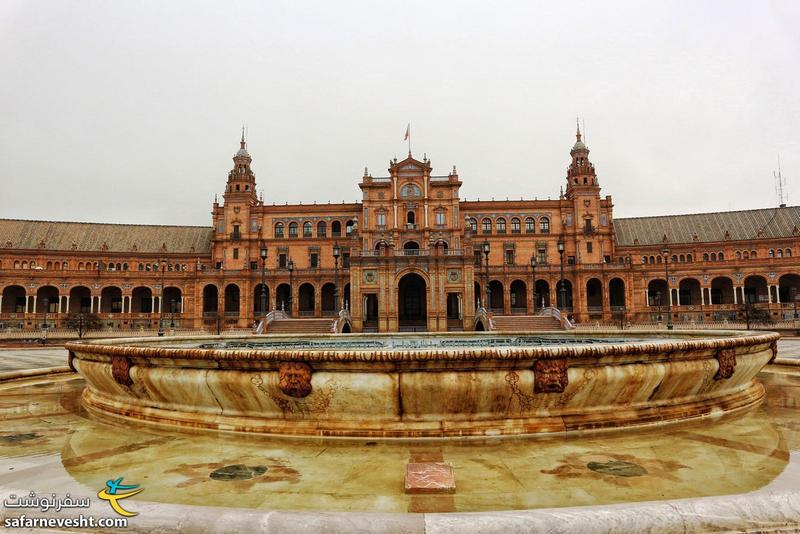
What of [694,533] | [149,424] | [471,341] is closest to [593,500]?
[694,533]

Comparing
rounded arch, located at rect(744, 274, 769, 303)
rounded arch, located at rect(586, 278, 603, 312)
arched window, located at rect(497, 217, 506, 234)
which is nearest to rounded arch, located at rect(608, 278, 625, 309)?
rounded arch, located at rect(586, 278, 603, 312)

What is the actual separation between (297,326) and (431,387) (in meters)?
37.3

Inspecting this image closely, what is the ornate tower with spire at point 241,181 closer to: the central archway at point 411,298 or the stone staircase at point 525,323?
the central archway at point 411,298

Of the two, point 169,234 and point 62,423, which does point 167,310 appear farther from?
point 62,423

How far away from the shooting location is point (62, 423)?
Result: 682 cm

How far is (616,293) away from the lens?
6456cm

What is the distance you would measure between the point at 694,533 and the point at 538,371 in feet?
8.64

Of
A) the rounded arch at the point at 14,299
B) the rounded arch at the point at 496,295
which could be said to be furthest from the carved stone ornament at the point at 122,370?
the rounded arch at the point at 14,299

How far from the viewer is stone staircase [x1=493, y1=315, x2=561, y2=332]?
132 feet

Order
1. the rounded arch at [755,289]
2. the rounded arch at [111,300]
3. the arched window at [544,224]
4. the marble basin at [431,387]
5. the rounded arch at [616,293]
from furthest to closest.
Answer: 1. the rounded arch at [111,300]
2. the arched window at [544,224]
3. the rounded arch at [616,293]
4. the rounded arch at [755,289]
5. the marble basin at [431,387]

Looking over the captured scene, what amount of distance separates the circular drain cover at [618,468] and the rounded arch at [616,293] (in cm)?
6255

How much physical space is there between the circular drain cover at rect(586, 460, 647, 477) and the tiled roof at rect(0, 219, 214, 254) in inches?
A: 2795

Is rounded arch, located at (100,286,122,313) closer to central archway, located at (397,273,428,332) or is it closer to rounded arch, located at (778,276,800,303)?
central archway, located at (397,273,428,332)

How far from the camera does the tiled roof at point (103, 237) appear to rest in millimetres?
66062
